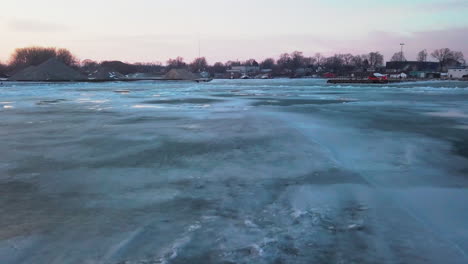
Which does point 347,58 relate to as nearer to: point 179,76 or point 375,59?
point 375,59

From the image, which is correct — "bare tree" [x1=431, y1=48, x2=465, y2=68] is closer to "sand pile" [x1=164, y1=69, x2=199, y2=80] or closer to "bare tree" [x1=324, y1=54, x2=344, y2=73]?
"bare tree" [x1=324, y1=54, x2=344, y2=73]

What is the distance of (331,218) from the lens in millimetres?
3936

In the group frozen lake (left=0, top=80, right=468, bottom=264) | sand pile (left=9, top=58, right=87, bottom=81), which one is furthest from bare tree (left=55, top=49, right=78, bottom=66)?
frozen lake (left=0, top=80, right=468, bottom=264)

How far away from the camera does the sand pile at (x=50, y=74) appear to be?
258ft

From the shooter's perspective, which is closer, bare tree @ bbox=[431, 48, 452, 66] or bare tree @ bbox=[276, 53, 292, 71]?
bare tree @ bbox=[431, 48, 452, 66]

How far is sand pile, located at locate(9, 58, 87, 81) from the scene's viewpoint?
258 ft

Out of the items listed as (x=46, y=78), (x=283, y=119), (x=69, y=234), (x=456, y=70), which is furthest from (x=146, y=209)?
(x=456, y=70)

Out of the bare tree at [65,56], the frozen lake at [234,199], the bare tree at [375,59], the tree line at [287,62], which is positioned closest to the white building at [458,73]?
the tree line at [287,62]

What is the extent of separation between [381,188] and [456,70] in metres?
93.9

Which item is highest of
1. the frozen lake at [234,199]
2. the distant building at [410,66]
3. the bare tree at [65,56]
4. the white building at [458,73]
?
the bare tree at [65,56]

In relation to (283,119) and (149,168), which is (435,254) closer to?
(149,168)

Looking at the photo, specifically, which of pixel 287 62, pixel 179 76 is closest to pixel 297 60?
pixel 287 62

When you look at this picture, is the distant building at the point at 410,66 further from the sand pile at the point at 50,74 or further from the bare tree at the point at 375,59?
the sand pile at the point at 50,74

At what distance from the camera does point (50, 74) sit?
262 ft
